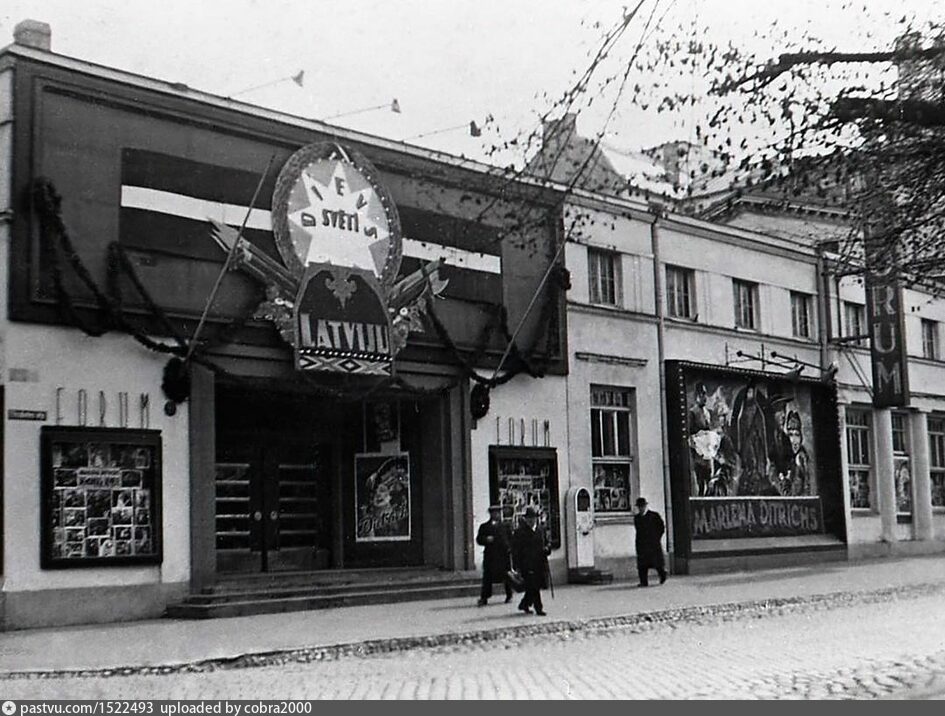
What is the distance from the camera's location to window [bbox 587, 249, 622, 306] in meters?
27.5

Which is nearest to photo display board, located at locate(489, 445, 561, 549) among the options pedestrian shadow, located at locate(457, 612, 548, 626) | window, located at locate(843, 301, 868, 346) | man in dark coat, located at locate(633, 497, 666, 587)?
man in dark coat, located at locate(633, 497, 666, 587)

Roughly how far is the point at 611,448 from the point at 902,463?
1218 cm

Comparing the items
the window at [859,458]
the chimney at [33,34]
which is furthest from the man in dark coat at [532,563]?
the window at [859,458]

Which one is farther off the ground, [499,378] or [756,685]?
[499,378]

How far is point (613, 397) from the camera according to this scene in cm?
2762

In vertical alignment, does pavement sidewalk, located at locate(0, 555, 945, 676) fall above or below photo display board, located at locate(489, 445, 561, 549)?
below

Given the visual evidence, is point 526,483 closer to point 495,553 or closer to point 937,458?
point 495,553

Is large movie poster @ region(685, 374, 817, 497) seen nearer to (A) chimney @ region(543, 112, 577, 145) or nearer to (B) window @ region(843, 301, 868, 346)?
(B) window @ region(843, 301, 868, 346)

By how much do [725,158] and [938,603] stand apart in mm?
10447

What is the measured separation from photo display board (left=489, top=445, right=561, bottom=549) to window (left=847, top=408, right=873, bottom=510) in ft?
38.1

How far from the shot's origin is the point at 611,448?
27.4 m

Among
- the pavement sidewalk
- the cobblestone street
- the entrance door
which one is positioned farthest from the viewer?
the entrance door

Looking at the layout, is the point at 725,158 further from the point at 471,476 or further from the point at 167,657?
the point at 471,476
